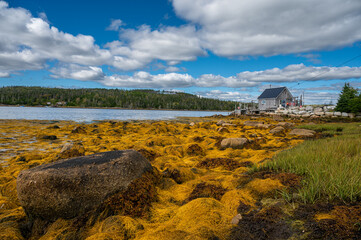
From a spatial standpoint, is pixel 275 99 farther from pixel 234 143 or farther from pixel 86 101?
pixel 86 101

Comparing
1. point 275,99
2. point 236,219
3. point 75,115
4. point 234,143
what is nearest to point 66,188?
point 236,219

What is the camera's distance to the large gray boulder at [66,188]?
3320 mm

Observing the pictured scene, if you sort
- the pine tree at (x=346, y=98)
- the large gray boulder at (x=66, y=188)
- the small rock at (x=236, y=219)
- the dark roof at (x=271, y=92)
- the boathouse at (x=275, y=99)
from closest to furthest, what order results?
1. the small rock at (x=236, y=219)
2. the large gray boulder at (x=66, y=188)
3. the pine tree at (x=346, y=98)
4. the boathouse at (x=275, y=99)
5. the dark roof at (x=271, y=92)

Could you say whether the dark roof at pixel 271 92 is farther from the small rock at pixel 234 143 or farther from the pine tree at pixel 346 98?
the small rock at pixel 234 143

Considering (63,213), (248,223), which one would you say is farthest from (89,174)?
(248,223)

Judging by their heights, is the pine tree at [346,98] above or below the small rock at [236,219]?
above

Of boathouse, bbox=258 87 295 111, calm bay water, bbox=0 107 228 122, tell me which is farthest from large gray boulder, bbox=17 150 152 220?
boathouse, bbox=258 87 295 111

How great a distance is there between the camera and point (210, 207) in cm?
334

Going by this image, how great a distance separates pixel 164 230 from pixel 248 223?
1205 millimetres

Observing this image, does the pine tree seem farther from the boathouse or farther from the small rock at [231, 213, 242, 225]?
the small rock at [231, 213, 242, 225]

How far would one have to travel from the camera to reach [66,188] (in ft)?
11.1

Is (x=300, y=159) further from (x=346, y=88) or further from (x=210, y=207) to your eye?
(x=346, y=88)

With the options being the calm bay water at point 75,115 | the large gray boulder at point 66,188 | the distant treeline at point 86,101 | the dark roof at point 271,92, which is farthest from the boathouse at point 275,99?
the distant treeline at point 86,101

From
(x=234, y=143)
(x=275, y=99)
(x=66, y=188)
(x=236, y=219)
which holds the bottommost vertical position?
(x=234, y=143)
